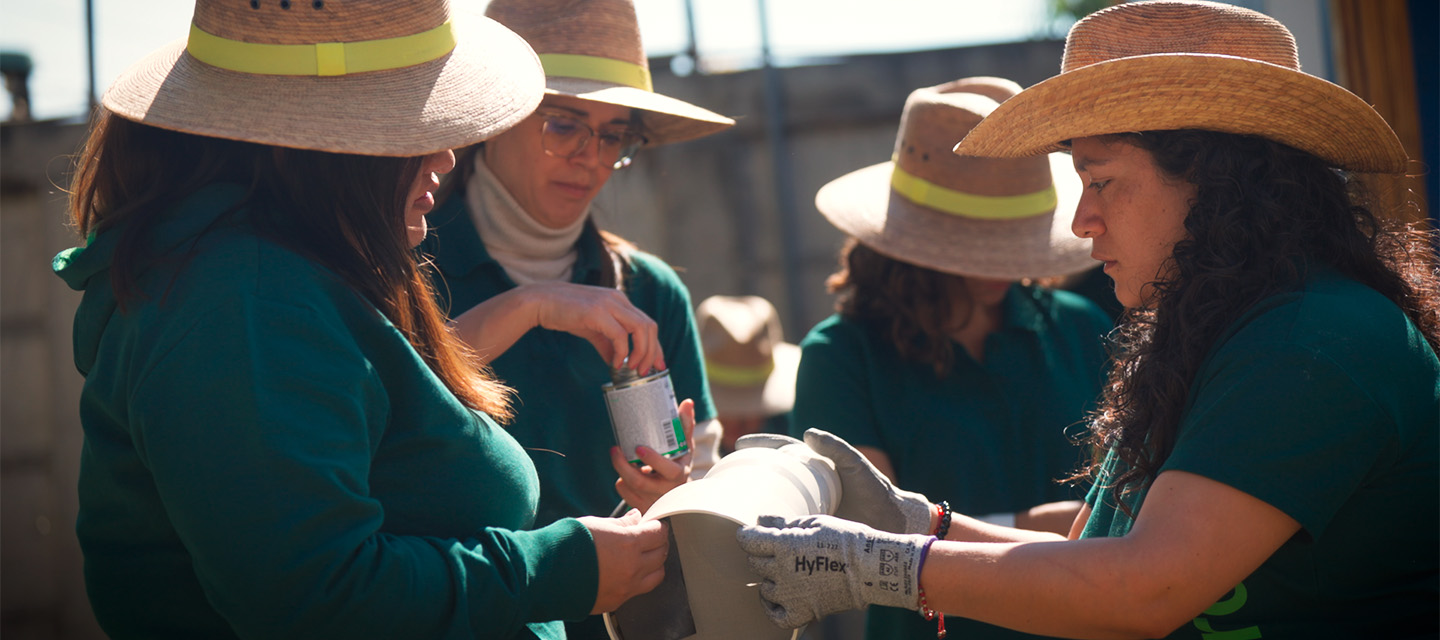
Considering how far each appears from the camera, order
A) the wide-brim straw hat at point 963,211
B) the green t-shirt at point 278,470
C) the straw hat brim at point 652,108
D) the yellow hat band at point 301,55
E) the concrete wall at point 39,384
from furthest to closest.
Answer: the concrete wall at point 39,384
the wide-brim straw hat at point 963,211
the straw hat brim at point 652,108
the yellow hat band at point 301,55
the green t-shirt at point 278,470

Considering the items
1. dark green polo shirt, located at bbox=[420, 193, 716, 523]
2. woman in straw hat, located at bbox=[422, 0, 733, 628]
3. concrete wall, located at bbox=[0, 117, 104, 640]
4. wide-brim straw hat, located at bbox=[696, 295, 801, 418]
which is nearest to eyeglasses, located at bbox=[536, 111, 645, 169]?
woman in straw hat, located at bbox=[422, 0, 733, 628]

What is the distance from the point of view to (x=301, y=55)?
1529 mm

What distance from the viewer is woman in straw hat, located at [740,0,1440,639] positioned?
1.44m

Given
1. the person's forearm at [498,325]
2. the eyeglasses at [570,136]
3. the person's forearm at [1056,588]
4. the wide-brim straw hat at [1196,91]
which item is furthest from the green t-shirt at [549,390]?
the wide-brim straw hat at [1196,91]

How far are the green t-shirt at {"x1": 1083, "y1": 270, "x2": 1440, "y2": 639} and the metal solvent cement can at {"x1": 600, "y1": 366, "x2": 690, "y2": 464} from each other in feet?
3.10

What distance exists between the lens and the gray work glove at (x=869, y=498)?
6.40 ft

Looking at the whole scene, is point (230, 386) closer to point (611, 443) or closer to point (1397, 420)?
point (611, 443)

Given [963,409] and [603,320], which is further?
[963,409]

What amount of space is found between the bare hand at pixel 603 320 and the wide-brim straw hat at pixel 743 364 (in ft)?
8.06

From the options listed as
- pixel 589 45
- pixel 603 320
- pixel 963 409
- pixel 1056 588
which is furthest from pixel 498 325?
pixel 963 409

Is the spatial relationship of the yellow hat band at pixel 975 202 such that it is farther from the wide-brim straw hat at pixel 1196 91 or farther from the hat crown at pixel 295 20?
the hat crown at pixel 295 20

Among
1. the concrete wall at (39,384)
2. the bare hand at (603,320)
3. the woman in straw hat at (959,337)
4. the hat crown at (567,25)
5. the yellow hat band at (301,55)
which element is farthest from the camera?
the concrete wall at (39,384)

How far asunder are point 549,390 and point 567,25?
0.93 m

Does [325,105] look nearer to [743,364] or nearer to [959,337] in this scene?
[959,337]
